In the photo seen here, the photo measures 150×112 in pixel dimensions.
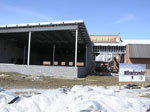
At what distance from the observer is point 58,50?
46.3 meters

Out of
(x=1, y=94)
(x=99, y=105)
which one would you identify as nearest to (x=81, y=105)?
(x=99, y=105)

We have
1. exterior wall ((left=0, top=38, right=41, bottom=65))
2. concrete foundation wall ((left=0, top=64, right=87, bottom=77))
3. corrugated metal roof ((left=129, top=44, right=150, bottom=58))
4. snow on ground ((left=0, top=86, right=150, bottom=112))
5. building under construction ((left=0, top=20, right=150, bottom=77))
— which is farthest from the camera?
exterior wall ((left=0, top=38, right=41, bottom=65))

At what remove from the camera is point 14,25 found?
2228cm

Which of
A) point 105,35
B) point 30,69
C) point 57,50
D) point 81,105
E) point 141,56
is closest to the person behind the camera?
point 81,105

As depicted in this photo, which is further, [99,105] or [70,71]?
[70,71]

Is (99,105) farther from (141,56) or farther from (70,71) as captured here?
(141,56)

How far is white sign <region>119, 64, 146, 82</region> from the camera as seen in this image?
9702 millimetres

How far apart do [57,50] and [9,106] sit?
41.8 metres

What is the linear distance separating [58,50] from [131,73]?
37.6 m

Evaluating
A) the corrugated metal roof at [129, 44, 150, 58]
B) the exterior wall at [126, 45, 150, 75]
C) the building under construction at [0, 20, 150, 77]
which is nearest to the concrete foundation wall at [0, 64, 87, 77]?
the building under construction at [0, 20, 150, 77]

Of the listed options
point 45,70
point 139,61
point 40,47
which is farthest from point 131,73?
point 40,47

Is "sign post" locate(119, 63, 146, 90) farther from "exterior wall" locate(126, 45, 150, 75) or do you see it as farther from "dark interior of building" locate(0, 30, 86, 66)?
"exterior wall" locate(126, 45, 150, 75)

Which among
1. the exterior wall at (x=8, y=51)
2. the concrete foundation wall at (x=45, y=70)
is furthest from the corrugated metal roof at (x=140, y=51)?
the exterior wall at (x=8, y=51)

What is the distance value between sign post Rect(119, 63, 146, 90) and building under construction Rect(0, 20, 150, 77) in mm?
9227
